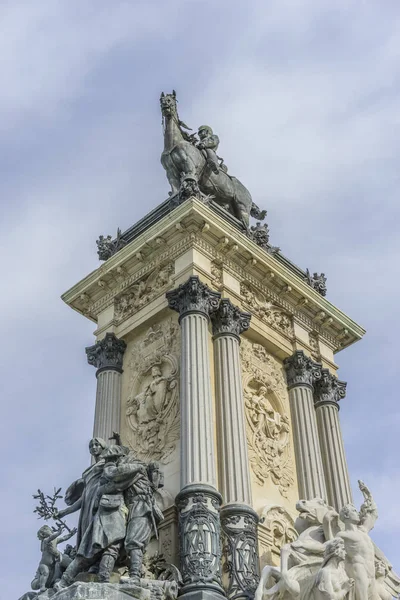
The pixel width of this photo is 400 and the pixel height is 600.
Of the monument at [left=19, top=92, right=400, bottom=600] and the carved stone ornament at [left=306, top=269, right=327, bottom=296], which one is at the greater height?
the carved stone ornament at [left=306, top=269, right=327, bottom=296]

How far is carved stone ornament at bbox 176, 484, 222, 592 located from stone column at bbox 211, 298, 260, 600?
1.00 ft

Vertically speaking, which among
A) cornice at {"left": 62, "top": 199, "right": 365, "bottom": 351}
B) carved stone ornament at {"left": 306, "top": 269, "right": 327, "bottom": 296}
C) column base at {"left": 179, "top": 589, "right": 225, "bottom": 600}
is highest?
carved stone ornament at {"left": 306, "top": 269, "right": 327, "bottom": 296}

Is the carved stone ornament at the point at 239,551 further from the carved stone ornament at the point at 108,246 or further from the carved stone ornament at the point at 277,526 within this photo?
the carved stone ornament at the point at 108,246

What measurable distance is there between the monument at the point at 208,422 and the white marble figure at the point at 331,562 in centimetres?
2

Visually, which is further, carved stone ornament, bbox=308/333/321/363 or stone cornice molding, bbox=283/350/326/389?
carved stone ornament, bbox=308/333/321/363

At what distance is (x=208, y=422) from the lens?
46.1ft

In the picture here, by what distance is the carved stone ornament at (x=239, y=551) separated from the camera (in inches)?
507

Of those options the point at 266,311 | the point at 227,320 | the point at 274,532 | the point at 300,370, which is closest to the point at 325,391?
the point at 300,370

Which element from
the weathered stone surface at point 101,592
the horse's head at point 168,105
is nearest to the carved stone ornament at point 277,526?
the weathered stone surface at point 101,592

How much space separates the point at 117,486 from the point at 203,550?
1496 mm

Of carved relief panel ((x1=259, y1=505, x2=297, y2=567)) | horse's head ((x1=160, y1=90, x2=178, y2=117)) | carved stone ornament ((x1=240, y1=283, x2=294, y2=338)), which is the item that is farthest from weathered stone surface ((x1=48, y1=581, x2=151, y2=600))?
horse's head ((x1=160, y1=90, x2=178, y2=117))

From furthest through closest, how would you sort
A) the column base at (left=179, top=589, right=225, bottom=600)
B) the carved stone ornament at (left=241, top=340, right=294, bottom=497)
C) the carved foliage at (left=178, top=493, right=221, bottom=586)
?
the carved stone ornament at (left=241, top=340, right=294, bottom=497)
the carved foliage at (left=178, top=493, right=221, bottom=586)
the column base at (left=179, top=589, right=225, bottom=600)

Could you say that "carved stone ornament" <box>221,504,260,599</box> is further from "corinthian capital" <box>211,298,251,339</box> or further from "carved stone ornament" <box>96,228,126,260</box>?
"carved stone ornament" <box>96,228,126,260</box>

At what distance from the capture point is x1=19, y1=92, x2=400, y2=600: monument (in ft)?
40.3
